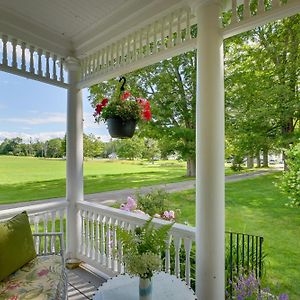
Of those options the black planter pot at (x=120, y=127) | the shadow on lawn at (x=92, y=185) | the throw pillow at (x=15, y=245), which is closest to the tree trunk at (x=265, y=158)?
the shadow on lawn at (x=92, y=185)

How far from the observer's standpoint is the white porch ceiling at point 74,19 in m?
2.18

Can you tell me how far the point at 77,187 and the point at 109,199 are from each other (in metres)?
0.78

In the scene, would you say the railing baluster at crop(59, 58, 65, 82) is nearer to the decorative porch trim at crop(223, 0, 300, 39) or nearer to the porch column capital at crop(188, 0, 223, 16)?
the porch column capital at crop(188, 0, 223, 16)

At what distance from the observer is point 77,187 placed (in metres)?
3.21

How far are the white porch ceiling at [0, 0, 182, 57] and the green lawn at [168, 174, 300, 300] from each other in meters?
2.18

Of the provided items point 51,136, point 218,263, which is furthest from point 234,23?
point 51,136

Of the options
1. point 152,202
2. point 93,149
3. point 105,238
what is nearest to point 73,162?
point 93,149

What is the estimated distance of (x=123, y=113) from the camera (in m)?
2.25

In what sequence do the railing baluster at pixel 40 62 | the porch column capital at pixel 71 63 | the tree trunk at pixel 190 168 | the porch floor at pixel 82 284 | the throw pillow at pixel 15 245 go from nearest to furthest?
1. the throw pillow at pixel 15 245
2. the porch floor at pixel 82 284
3. the railing baluster at pixel 40 62
4. the porch column capital at pixel 71 63
5. the tree trunk at pixel 190 168

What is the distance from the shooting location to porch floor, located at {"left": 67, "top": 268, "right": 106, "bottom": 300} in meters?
2.46

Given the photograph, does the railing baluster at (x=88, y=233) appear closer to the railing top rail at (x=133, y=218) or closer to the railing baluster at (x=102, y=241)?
the railing top rail at (x=133, y=218)

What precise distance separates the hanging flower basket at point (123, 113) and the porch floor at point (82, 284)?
153 cm

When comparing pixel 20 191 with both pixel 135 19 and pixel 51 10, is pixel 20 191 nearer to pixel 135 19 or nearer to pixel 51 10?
pixel 51 10

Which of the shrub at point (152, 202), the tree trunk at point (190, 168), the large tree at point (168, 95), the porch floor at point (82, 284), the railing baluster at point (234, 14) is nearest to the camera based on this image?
the railing baluster at point (234, 14)
